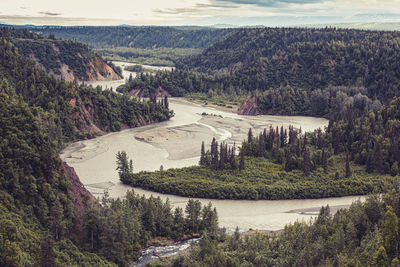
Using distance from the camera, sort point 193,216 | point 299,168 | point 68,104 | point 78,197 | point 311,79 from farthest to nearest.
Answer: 1. point 311,79
2. point 68,104
3. point 299,168
4. point 193,216
5. point 78,197

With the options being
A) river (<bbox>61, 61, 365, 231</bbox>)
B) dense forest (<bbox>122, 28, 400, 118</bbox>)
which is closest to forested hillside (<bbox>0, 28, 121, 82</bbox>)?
dense forest (<bbox>122, 28, 400, 118</bbox>)

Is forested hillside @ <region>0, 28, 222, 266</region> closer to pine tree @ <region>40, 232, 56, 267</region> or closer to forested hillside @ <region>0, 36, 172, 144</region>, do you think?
pine tree @ <region>40, 232, 56, 267</region>

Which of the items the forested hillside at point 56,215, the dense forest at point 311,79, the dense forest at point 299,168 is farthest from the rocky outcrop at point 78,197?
the dense forest at point 311,79

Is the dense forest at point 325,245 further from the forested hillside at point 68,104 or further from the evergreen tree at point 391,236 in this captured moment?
the forested hillside at point 68,104

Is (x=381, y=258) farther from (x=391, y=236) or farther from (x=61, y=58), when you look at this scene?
(x=61, y=58)

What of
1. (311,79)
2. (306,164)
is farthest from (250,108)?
(306,164)

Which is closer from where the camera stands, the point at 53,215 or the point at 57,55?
the point at 53,215

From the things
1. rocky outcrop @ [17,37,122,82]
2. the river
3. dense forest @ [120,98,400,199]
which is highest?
rocky outcrop @ [17,37,122,82]
